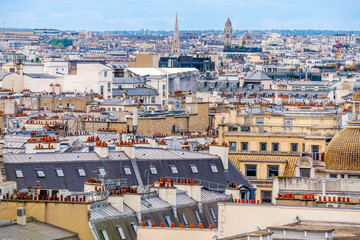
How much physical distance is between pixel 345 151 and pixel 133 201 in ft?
34.0

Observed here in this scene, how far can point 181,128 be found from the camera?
72.6 m

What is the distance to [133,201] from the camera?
3397cm

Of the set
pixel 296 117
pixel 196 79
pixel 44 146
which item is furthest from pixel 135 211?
pixel 196 79

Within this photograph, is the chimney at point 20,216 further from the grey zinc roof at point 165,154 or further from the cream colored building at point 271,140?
the cream colored building at point 271,140

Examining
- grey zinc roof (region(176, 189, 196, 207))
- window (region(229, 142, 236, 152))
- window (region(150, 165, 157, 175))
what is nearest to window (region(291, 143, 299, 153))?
window (region(229, 142, 236, 152))

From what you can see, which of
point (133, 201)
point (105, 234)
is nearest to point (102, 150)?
point (133, 201)

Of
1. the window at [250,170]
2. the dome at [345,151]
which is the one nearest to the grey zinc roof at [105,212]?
the dome at [345,151]

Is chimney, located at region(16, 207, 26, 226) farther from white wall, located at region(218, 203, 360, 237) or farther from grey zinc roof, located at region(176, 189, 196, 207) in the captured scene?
grey zinc roof, located at region(176, 189, 196, 207)

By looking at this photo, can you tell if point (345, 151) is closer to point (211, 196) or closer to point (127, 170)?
point (211, 196)

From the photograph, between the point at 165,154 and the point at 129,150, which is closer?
the point at 129,150

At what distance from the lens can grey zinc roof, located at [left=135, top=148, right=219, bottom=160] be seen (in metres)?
43.9

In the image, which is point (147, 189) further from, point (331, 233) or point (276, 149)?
point (276, 149)

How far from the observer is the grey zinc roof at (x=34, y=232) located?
93.1 ft

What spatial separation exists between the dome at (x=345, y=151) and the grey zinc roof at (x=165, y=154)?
4.02m
